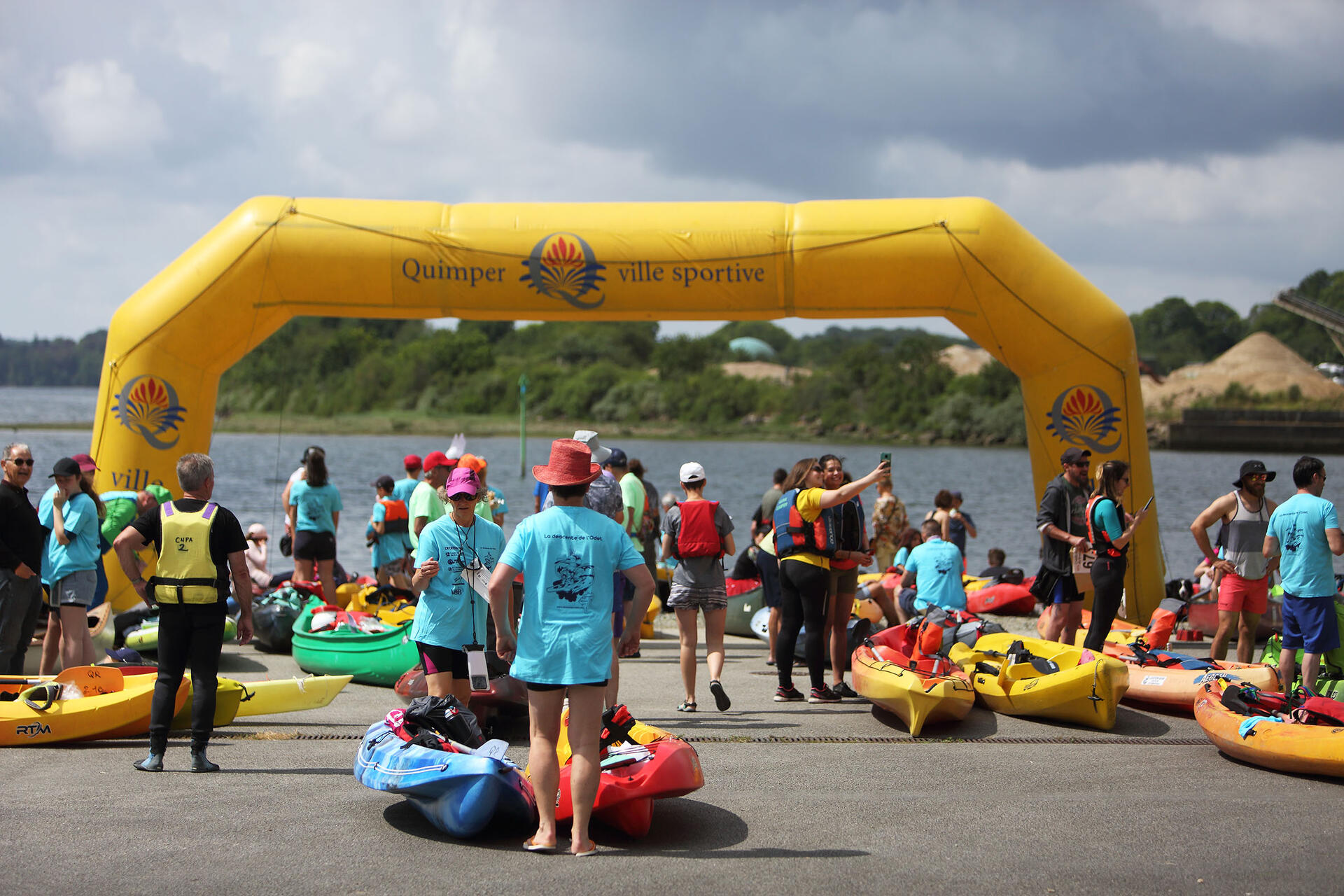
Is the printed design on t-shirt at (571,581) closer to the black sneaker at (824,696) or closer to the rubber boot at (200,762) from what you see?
the rubber boot at (200,762)

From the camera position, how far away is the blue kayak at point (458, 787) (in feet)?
14.5

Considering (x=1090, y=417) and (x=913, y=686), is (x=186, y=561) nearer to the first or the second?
(x=913, y=686)

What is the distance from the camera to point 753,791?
534 centimetres

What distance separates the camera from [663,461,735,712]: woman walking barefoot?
7164 mm

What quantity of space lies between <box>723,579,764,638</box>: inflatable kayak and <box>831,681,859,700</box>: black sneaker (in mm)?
3028

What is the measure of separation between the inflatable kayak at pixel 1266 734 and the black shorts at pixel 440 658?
160 inches

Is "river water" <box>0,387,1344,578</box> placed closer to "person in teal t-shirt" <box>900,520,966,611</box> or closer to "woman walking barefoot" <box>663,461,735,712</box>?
"person in teal t-shirt" <box>900,520,966,611</box>

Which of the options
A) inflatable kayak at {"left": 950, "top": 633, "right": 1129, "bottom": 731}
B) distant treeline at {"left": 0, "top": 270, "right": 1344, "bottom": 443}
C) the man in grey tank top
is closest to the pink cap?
inflatable kayak at {"left": 950, "top": 633, "right": 1129, "bottom": 731}

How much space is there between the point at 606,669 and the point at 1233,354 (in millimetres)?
93601

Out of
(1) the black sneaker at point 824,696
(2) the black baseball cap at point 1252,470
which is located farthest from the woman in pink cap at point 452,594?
(2) the black baseball cap at point 1252,470

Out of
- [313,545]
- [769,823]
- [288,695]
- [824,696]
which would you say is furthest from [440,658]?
[313,545]

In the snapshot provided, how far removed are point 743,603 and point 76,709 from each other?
628 centimetres

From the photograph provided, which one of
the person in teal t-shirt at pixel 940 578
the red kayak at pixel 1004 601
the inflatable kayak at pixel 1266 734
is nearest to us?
the inflatable kayak at pixel 1266 734

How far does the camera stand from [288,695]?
6730 millimetres
